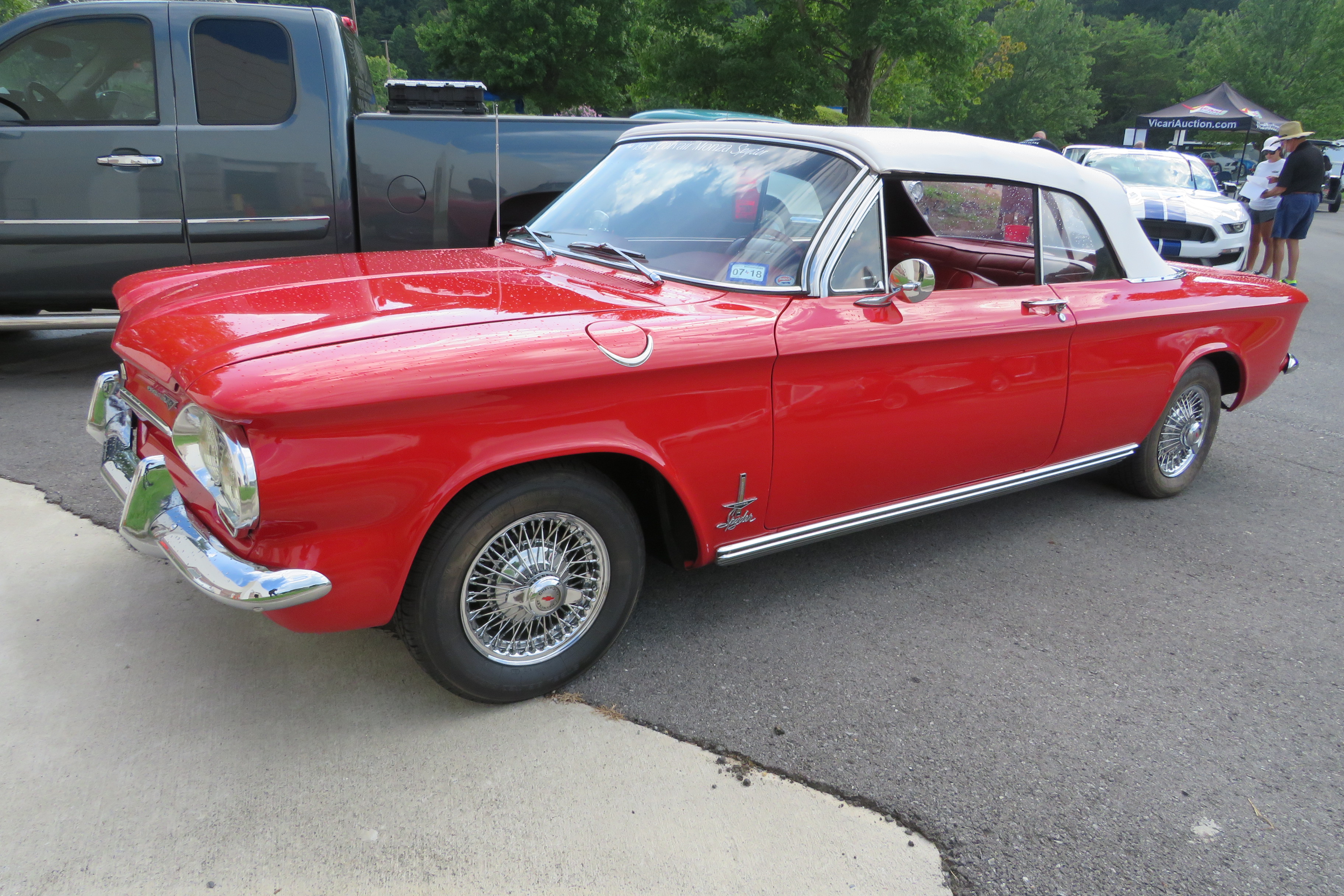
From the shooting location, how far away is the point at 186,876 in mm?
2002

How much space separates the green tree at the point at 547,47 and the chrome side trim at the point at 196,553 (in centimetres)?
2835

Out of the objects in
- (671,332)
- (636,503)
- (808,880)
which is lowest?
(808,880)

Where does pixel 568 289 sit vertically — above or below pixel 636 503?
above

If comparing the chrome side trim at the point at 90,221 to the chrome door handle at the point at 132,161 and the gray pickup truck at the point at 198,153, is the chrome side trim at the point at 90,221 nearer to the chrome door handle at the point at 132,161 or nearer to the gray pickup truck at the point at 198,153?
the gray pickup truck at the point at 198,153

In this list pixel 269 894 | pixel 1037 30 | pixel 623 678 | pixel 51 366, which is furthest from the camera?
pixel 1037 30

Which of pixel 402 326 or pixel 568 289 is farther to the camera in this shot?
pixel 568 289

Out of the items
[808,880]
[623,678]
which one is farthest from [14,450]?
[808,880]

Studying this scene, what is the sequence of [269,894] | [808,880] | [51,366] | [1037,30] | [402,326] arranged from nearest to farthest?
[269,894] → [808,880] → [402,326] → [51,366] → [1037,30]

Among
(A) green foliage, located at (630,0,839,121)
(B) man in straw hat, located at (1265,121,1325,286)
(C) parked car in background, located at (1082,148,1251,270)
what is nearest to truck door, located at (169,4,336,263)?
(C) parked car in background, located at (1082,148,1251,270)

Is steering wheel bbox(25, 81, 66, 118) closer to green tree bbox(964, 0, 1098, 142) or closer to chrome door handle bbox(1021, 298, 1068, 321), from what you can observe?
chrome door handle bbox(1021, 298, 1068, 321)

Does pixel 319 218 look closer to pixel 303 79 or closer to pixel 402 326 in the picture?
pixel 303 79

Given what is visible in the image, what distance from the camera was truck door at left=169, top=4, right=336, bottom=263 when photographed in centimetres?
515

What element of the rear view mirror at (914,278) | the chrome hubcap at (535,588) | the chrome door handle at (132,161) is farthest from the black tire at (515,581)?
the chrome door handle at (132,161)

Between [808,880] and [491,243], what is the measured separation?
4.33 metres
